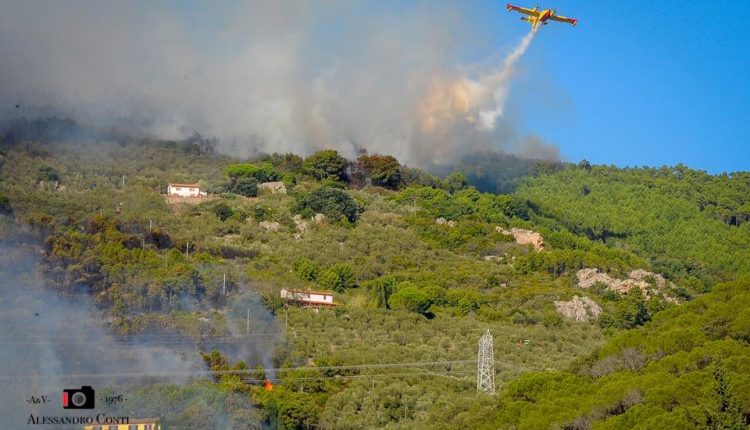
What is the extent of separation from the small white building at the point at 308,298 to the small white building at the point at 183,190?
1783 centimetres

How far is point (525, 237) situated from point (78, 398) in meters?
39.5

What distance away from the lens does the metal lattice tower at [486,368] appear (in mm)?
41688

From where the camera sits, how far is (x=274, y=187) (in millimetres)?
73812

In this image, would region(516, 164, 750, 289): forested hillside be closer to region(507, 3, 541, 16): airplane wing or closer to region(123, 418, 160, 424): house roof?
region(507, 3, 541, 16): airplane wing

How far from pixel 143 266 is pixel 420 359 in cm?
1228

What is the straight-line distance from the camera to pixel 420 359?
4631 centimetres

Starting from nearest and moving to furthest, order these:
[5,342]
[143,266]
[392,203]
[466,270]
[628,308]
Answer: [5,342]
[143,266]
[628,308]
[466,270]
[392,203]

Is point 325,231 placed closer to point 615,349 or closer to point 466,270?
point 466,270

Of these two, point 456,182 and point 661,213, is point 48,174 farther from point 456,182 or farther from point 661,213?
point 661,213

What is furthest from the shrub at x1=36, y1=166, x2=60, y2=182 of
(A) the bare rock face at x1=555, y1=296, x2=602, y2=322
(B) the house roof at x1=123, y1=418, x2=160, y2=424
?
(B) the house roof at x1=123, y1=418, x2=160, y2=424

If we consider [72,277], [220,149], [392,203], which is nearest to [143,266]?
[72,277]

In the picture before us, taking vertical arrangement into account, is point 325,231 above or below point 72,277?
above

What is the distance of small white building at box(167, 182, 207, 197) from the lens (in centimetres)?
6994

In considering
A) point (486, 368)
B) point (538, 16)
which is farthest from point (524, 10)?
point (486, 368)
